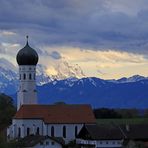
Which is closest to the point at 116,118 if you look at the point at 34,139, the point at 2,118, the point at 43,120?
the point at 2,118

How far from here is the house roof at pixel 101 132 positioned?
8906 centimetres

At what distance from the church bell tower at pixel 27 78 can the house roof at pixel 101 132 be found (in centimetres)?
1543

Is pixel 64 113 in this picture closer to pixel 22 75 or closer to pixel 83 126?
pixel 83 126

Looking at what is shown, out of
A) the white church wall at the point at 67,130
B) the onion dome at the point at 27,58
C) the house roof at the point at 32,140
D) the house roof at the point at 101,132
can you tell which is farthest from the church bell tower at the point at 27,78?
the house roof at the point at 101,132

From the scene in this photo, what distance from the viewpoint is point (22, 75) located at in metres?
107

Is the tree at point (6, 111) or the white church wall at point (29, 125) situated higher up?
the tree at point (6, 111)

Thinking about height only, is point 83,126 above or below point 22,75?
below

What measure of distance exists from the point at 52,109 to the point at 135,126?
12325 millimetres

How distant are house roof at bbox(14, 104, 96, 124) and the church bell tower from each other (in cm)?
771

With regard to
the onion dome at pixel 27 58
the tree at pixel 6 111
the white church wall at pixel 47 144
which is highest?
the onion dome at pixel 27 58

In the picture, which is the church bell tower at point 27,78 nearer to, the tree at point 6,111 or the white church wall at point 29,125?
the tree at point 6,111

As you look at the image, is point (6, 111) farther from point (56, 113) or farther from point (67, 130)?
point (67, 130)

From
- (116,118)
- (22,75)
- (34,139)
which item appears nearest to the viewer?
(34,139)

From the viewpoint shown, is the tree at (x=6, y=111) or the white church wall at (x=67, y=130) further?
the tree at (x=6, y=111)
